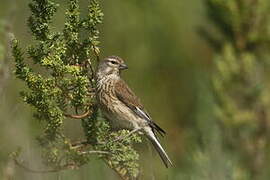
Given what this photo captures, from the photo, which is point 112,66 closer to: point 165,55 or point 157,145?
point 157,145

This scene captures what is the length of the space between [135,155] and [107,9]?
7.20 m

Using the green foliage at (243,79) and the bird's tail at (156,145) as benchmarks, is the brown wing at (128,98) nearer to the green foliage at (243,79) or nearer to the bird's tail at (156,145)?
the bird's tail at (156,145)

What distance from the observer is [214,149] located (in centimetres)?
654

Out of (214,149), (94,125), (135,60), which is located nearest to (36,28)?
(94,125)

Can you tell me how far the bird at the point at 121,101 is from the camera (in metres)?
6.59

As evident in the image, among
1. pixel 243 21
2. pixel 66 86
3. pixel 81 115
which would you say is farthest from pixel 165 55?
pixel 66 86

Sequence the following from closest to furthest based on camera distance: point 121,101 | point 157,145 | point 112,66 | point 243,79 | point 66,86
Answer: point 66,86
point 157,145
point 112,66
point 121,101
point 243,79

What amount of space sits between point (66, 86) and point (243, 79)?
524cm

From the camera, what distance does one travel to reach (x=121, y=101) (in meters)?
6.98

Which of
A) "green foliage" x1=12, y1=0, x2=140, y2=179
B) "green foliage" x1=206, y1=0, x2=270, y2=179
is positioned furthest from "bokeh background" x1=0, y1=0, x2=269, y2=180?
"green foliage" x1=12, y1=0, x2=140, y2=179

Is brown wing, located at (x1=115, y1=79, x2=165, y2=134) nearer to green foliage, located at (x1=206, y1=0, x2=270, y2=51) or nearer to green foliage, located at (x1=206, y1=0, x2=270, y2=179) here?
green foliage, located at (x1=206, y1=0, x2=270, y2=179)

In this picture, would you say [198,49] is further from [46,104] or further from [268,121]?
[46,104]

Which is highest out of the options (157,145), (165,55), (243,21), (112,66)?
(165,55)

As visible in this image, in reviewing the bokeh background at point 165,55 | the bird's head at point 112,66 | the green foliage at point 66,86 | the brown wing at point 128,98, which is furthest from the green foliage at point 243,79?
the green foliage at point 66,86
